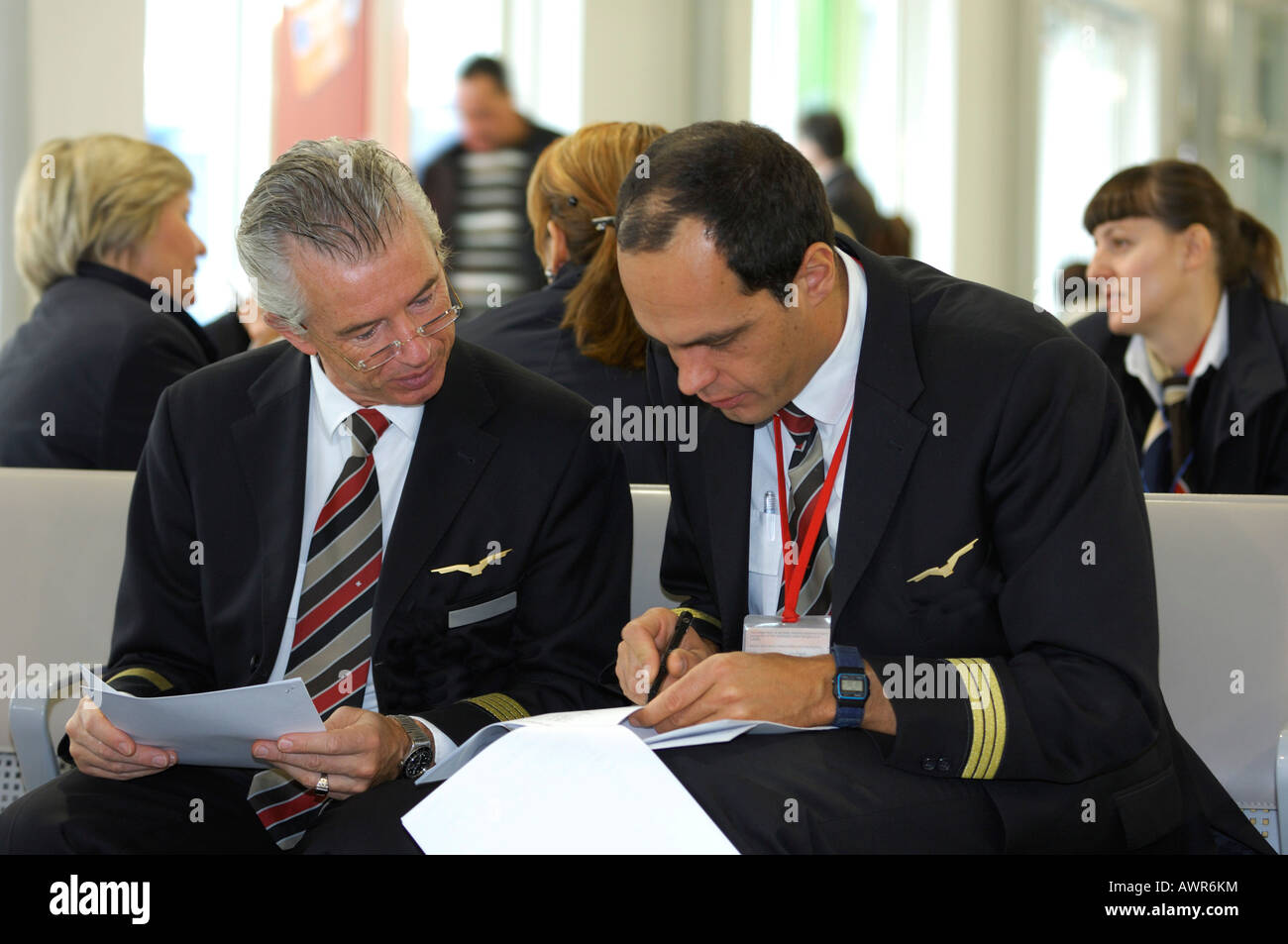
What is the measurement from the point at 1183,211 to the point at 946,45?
6548mm

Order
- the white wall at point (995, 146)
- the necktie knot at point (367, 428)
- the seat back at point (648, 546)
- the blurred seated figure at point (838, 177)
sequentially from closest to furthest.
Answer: the necktie knot at point (367, 428) < the seat back at point (648, 546) < the blurred seated figure at point (838, 177) < the white wall at point (995, 146)

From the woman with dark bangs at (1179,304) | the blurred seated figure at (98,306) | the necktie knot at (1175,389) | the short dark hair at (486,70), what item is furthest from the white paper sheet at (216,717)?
the short dark hair at (486,70)

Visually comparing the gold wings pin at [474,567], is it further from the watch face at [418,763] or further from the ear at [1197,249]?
the ear at [1197,249]

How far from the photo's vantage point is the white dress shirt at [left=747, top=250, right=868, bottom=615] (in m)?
1.88

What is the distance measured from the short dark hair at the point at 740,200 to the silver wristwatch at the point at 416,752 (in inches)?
27.2

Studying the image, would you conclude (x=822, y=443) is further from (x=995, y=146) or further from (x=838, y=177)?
(x=995, y=146)

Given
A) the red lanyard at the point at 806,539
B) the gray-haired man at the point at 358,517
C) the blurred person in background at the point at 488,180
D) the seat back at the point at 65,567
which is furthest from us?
the blurred person in background at the point at 488,180

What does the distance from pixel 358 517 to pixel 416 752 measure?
385 millimetres

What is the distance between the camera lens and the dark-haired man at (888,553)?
162cm

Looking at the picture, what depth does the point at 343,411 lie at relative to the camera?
82.5 inches

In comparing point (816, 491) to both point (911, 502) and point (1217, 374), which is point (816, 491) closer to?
point (911, 502)

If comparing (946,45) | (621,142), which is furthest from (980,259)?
(621,142)

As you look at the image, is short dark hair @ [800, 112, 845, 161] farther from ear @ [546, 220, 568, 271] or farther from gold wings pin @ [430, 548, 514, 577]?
gold wings pin @ [430, 548, 514, 577]

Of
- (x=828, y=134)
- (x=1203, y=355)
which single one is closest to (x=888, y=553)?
(x=1203, y=355)
